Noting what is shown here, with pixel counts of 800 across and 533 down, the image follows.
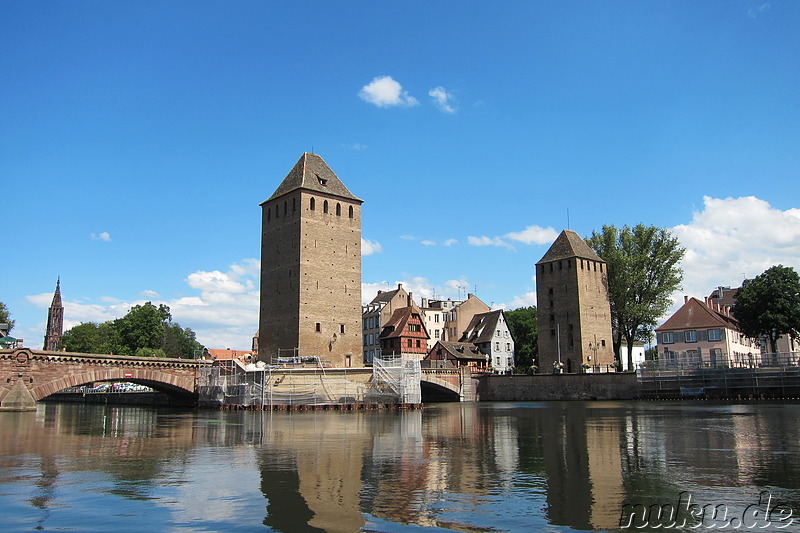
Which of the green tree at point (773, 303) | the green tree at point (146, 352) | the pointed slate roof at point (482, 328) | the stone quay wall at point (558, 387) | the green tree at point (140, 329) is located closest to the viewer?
the green tree at point (773, 303)

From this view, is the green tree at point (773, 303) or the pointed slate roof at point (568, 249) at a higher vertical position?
the pointed slate roof at point (568, 249)

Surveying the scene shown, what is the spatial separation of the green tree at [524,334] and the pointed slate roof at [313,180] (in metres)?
39.5

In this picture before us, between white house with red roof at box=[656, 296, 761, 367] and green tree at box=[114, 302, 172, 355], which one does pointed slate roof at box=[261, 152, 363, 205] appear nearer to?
green tree at box=[114, 302, 172, 355]

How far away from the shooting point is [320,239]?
56.1 m

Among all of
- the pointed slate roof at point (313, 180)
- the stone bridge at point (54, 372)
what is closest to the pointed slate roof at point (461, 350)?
the pointed slate roof at point (313, 180)

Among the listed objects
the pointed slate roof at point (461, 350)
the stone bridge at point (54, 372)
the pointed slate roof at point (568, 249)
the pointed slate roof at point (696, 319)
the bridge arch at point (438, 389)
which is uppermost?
the pointed slate roof at point (568, 249)

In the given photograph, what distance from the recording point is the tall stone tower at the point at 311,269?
54.4 metres

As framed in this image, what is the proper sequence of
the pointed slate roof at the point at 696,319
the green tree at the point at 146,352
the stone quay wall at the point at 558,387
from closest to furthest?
the stone quay wall at the point at 558,387, the pointed slate roof at the point at 696,319, the green tree at the point at 146,352

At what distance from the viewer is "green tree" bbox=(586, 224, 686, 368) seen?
64.9 m

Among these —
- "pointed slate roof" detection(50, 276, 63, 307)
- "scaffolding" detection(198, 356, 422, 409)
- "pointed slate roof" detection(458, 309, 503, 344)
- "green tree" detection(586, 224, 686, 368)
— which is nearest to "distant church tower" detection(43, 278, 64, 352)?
"pointed slate roof" detection(50, 276, 63, 307)

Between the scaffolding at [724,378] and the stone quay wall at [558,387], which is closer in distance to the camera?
the scaffolding at [724,378]

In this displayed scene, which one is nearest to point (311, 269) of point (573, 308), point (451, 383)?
point (451, 383)

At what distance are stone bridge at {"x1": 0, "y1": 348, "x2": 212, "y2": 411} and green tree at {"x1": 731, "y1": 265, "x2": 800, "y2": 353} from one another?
48.5m

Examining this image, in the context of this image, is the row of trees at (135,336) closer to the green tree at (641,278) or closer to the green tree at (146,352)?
the green tree at (146,352)
